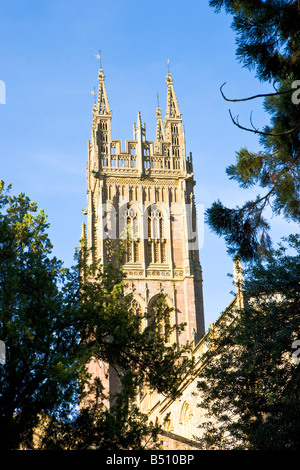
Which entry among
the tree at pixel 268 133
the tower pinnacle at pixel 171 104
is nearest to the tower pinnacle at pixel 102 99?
the tower pinnacle at pixel 171 104

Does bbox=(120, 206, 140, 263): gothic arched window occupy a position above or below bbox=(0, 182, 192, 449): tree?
above

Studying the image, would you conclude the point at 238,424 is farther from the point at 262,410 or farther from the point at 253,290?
the point at 253,290

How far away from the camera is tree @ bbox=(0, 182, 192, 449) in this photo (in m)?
16.1

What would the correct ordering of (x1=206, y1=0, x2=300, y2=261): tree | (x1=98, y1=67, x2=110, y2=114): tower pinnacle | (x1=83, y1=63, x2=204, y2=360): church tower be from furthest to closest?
1. (x1=98, y1=67, x2=110, y2=114): tower pinnacle
2. (x1=83, y1=63, x2=204, y2=360): church tower
3. (x1=206, y1=0, x2=300, y2=261): tree

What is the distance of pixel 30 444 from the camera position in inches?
649

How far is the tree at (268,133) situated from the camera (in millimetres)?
11625

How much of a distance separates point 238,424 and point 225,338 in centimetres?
247

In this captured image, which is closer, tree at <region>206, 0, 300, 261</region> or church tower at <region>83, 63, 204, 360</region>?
tree at <region>206, 0, 300, 261</region>

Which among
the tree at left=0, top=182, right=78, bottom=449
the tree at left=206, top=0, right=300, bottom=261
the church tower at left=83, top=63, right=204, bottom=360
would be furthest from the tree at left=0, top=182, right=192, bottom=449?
the church tower at left=83, top=63, right=204, bottom=360

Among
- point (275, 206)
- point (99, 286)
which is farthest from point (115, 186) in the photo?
point (275, 206)

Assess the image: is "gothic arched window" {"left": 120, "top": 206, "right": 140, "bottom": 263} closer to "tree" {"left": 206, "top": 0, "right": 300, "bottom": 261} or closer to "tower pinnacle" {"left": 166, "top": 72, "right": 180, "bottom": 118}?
"tower pinnacle" {"left": 166, "top": 72, "right": 180, "bottom": 118}

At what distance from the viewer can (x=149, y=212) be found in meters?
54.8

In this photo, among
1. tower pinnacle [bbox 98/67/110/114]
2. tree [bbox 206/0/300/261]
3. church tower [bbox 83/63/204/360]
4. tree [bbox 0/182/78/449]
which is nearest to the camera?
tree [bbox 206/0/300/261]

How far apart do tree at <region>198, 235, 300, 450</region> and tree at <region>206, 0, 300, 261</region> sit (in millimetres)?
3723
